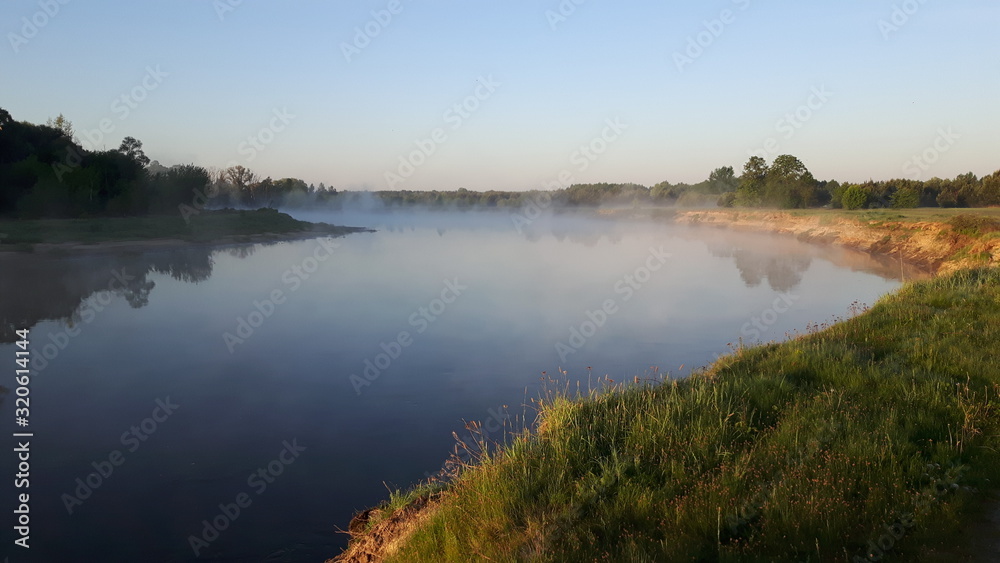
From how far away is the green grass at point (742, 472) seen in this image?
13.0 feet

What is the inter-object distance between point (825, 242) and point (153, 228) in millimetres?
54449

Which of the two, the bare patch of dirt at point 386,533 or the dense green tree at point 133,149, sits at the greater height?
the dense green tree at point 133,149

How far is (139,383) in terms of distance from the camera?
470 inches

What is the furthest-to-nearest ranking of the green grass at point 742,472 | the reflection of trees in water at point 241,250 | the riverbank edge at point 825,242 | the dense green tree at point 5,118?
1. the dense green tree at point 5,118
2. the reflection of trees in water at point 241,250
3. the riverbank edge at point 825,242
4. the green grass at point 742,472

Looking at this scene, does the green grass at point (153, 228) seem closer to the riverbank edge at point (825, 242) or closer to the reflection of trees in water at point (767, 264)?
the riverbank edge at point (825, 242)

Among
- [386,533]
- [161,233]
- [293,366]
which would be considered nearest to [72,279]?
[293,366]

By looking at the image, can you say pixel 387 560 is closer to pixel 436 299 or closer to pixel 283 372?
pixel 283 372

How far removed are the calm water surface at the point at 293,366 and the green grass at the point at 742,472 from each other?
2333mm

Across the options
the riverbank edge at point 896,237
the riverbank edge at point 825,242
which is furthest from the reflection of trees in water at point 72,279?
the riverbank edge at point 896,237

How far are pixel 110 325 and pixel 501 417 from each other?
1397cm

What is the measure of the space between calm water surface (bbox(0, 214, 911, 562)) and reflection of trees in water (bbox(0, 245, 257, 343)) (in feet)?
0.52

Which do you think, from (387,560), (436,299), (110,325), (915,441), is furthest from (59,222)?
(915,441)

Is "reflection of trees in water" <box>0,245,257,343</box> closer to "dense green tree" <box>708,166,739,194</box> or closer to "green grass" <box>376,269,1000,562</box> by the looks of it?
"green grass" <box>376,269,1000,562</box>

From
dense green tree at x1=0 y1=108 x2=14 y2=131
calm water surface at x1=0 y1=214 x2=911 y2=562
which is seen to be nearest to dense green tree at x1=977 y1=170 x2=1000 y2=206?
calm water surface at x1=0 y1=214 x2=911 y2=562
